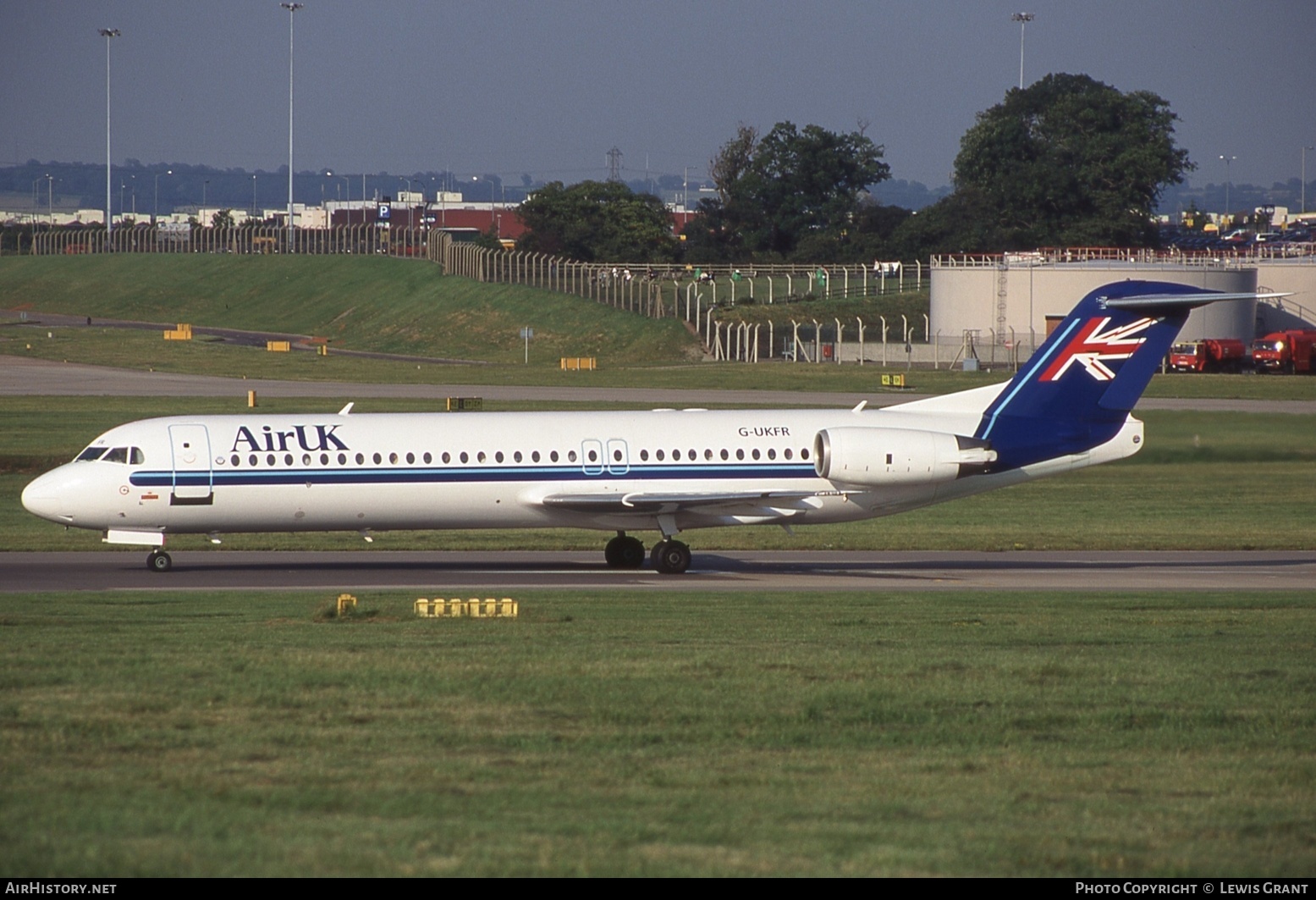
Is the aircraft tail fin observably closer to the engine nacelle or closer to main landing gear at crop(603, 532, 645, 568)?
the engine nacelle

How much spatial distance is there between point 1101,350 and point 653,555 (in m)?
9.62

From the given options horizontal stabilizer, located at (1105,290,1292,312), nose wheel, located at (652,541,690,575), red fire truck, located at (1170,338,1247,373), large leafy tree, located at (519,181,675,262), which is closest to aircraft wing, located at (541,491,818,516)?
nose wheel, located at (652,541,690,575)

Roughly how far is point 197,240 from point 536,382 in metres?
112

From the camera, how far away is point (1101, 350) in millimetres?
29531

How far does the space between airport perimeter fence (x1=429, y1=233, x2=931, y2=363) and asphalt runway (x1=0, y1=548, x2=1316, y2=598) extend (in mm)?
53262

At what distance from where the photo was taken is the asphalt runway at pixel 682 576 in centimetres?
2689

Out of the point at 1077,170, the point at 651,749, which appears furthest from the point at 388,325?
the point at 651,749

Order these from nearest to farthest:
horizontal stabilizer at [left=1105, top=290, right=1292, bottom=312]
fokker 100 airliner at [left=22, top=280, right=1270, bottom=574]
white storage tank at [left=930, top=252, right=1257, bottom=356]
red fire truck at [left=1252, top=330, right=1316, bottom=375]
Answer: horizontal stabilizer at [left=1105, top=290, right=1292, bottom=312]
fokker 100 airliner at [left=22, top=280, right=1270, bottom=574]
red fire truck at [left=1252, top=330, right=1316, bottom=375]
white storage tank at [left=930, top=252, right=1257, bottom=356]

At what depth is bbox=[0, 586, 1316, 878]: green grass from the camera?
9.35 m

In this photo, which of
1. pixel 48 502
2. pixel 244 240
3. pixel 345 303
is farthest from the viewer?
pixel 244 240

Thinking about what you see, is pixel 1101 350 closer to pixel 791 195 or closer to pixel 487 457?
pixel 487 457

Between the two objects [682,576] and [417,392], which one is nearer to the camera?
[682,576]

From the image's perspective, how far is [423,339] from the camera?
10838 centimetres
